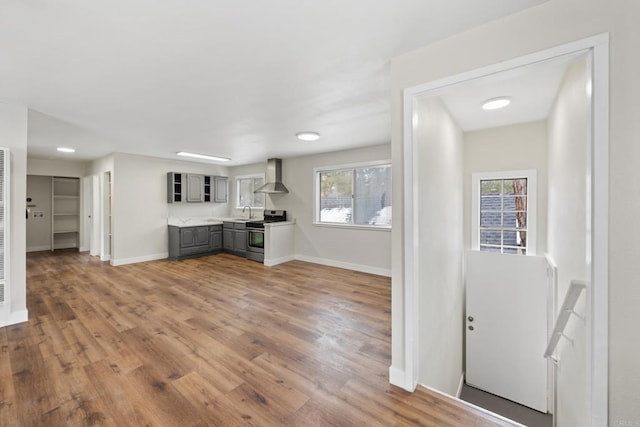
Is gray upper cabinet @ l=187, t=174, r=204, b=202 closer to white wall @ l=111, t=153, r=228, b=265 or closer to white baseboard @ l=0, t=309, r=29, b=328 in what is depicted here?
white wall @ l=111, t=153, r=228, b=265

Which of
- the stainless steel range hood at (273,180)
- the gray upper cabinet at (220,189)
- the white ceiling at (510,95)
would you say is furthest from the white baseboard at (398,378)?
the gray upper cabinet at (220,189)

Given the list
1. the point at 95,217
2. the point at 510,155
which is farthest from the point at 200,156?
the point at 510,155

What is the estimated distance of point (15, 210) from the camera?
284 centimetres

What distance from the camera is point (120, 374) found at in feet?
6.73

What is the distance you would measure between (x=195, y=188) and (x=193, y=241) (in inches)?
55.5

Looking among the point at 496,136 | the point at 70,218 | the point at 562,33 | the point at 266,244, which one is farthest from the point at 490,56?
the point at 70,218

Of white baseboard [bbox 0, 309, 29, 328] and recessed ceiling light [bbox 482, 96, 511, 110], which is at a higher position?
recessed ceiling light [bbox 482, 96, 511, 110]

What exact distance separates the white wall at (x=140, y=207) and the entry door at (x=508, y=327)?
6.62 metres

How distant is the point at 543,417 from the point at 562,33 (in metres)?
4.33

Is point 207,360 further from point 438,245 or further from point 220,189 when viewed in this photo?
point 220,189

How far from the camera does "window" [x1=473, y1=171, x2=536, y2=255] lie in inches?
146

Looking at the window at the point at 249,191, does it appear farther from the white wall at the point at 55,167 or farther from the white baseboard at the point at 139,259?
the white wall at the point at 55,167

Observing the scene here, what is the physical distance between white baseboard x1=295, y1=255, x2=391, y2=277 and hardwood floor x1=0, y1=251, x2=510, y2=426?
669 millimetres

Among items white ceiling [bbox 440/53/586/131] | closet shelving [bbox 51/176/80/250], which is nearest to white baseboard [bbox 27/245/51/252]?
closet shelving [bbox 51/176/80/250]
